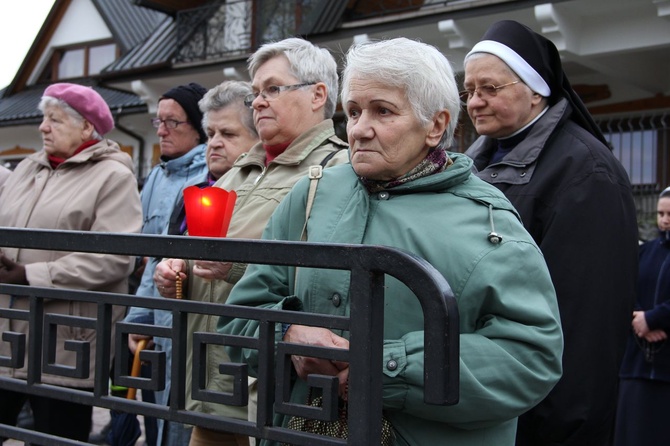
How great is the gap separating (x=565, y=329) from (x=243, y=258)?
1299 millimetres

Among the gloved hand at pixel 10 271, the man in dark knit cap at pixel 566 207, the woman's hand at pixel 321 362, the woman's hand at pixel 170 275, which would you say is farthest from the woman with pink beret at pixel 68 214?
the woman's hand at pixel 321 362

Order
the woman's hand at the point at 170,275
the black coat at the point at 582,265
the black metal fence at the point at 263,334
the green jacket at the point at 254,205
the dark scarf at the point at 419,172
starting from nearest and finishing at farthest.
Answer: the black metal fence at the point at 263,334 < the dark scarf at the point at 419,172 < the black coat at the point at 582,265 < the green jacket at the point at 254,205 < the woman's hand at the point at 170,275

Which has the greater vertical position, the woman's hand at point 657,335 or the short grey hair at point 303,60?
the short grey hair at point 303,60

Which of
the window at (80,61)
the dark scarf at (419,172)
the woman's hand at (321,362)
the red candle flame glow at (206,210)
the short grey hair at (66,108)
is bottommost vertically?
the woman's hand at (321,362)

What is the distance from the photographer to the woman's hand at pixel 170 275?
2842mm

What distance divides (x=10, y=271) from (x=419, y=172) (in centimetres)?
210

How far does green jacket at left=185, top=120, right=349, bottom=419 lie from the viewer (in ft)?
8.98

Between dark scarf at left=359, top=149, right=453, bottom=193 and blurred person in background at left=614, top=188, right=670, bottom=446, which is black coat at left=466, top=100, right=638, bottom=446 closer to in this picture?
dark scarf at left=359, top=149, right=453, bottom=193

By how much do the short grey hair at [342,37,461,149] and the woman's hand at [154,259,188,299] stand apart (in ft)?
3.58

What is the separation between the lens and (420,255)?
70.8 inches

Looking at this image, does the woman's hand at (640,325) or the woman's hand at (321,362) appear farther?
the woman's hand at (640,325)

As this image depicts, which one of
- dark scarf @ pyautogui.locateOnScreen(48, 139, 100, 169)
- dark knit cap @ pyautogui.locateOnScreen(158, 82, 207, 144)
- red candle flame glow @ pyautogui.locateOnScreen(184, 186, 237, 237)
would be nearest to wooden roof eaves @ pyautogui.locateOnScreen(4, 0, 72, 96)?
dark knit cap @ pyautogui.locateOnScreen(158, 82, 207, 144)

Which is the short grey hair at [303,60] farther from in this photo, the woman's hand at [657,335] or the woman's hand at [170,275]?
the woman's hand at [657,335]

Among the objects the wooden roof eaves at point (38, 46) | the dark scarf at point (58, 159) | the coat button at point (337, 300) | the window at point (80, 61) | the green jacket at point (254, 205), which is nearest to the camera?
the coat button at point (337, 300)
